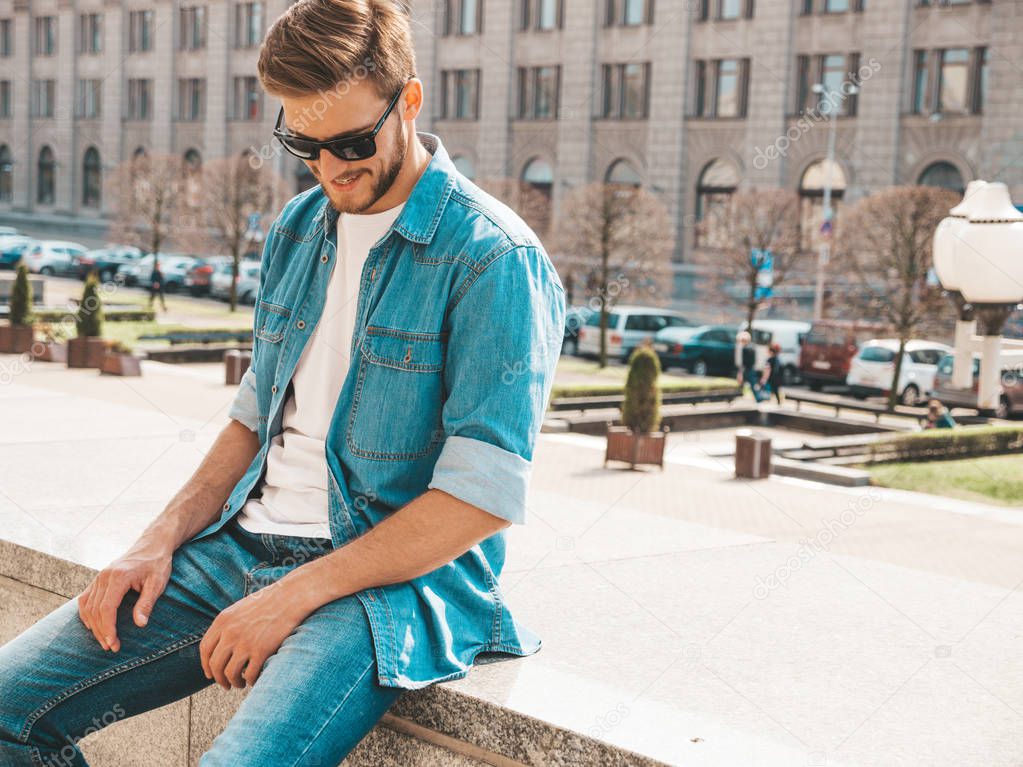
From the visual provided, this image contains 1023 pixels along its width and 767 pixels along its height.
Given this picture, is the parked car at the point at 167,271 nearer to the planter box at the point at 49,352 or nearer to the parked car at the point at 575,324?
the parked car at the point at 575,324

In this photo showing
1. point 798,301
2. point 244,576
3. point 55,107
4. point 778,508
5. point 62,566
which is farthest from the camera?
point 55,107

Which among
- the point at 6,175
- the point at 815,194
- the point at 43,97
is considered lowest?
the point at 815,194

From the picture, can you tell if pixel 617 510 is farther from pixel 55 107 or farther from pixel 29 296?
pixel 55 107

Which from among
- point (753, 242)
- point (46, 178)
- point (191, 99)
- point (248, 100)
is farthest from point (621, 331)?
point (46, 178)

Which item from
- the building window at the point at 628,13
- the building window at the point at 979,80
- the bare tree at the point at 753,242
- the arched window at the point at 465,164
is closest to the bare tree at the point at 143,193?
the arched window at the point at 465,164

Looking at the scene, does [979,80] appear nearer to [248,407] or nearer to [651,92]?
[651,92]

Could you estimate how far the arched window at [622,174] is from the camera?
4903 cm

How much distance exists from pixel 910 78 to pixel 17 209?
48063 mm

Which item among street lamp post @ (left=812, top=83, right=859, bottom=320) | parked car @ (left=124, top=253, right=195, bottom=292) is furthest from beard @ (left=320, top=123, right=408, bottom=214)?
parked car @ (left=124, top=253, right=195, bottom=292)

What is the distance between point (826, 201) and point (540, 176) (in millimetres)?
14024

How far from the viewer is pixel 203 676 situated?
291 cm

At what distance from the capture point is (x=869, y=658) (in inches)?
130

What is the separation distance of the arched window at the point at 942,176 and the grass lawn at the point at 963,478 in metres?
25.5

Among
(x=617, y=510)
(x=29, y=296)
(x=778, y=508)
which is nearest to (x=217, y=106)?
(x=29, y=296)
